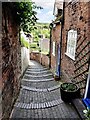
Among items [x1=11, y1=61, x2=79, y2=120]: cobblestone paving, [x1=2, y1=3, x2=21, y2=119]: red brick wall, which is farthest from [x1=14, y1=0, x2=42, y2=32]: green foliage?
[x1=11, y1=61, x2=79, y2=120]: cobblestone paving

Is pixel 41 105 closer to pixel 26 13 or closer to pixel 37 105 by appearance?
pixel 37 105

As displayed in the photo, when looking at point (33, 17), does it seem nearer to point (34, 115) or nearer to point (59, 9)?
point (34, 115)

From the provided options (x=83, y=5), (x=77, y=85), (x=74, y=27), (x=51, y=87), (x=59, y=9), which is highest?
(x=59, y=9)

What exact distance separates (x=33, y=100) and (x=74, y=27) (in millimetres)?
3678

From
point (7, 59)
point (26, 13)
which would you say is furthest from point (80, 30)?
point (7, 59)

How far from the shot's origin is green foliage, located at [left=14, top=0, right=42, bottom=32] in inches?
221

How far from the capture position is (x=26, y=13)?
600 cm

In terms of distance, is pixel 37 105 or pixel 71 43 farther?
pixel 71 43

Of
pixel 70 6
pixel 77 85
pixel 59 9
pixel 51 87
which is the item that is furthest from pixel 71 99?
pixel 59 9

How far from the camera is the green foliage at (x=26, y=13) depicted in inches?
221

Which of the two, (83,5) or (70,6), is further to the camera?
(70,6)

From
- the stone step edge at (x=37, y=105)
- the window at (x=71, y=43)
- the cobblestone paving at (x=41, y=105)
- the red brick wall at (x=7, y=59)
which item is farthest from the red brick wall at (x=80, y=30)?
the red brick wall at (x=7, y=59)

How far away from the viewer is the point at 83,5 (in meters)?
6.42

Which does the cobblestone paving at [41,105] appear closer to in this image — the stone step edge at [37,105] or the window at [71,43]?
the stone step edge at [37,105]
